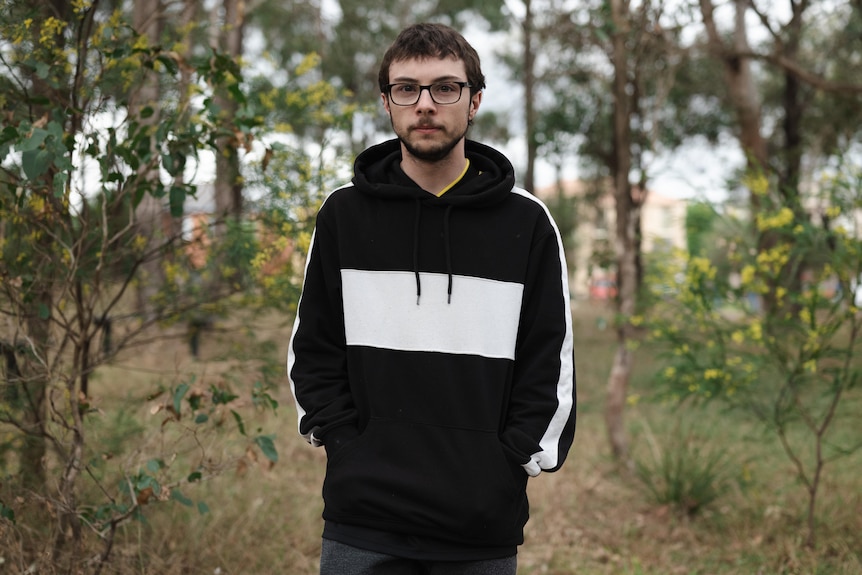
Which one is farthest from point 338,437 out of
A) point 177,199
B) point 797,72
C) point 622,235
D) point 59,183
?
point 797,72

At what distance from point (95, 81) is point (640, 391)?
898 cm

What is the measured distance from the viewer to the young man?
1.98 metres

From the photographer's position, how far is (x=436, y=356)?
2031 mm

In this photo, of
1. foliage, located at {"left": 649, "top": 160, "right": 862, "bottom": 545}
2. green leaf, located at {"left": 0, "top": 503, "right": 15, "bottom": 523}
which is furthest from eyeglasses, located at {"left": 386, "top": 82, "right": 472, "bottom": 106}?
foliage, located at {"left": 649, "top": 160, "right": 862, "bottom": 545}

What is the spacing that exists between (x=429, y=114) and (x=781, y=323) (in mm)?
3327

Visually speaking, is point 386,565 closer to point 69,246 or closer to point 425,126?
point 425,126

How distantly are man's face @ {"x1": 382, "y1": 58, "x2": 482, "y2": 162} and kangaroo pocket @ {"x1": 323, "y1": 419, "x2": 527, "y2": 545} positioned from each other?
2.11 feet

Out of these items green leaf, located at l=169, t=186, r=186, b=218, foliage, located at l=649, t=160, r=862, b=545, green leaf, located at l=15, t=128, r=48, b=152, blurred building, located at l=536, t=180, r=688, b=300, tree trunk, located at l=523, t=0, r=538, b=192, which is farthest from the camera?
tree trunk, located at l=523, t=0, r=538, b=192

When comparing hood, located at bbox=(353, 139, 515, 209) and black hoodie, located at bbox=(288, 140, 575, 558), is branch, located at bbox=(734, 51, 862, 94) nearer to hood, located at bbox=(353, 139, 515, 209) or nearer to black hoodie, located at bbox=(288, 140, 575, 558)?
hood, located at bbox=(353, 139, 515, 209)

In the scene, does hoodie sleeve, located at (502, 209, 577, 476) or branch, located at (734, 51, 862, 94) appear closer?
hoodie sleeve, located at (502, 209, 577, 476)

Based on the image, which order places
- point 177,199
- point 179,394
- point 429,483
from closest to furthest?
point 429,483 → point 179,394 → point 177,199

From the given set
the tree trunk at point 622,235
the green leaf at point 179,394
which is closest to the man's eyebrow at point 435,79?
the green leaf at point 179,394

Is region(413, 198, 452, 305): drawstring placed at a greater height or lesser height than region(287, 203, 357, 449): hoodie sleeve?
greater

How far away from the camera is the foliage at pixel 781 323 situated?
14.8 ft
